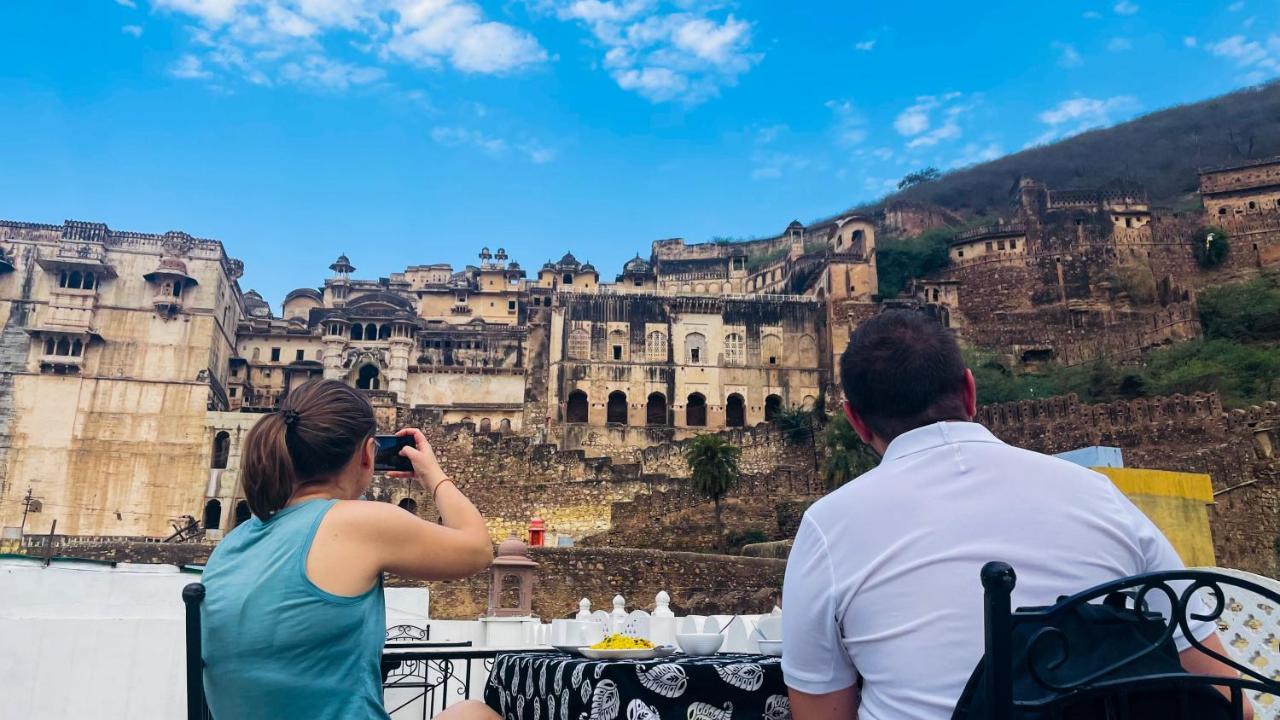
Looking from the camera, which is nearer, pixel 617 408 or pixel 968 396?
pixel 968 396

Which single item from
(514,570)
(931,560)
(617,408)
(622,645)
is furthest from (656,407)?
(931,560)

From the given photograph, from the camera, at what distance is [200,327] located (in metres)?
47.4

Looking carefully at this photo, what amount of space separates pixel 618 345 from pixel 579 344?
1956 millimetres

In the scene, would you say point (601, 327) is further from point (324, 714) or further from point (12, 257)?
point (324, 714)

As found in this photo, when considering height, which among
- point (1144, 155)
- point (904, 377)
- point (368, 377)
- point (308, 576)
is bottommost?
point (308, 576)

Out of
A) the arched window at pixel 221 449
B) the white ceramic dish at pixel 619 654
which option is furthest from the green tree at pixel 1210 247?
the white ceramic dish at pixel 619 654

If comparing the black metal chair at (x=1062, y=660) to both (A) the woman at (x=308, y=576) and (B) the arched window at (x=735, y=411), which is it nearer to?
(A) the woman at (x=308, y=576)

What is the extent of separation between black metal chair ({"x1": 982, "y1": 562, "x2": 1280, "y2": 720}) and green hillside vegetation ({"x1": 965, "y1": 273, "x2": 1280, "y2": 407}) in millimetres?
32513

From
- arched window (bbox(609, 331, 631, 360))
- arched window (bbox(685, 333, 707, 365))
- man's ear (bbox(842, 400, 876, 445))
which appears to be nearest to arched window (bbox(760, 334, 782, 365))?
arched window (bbox(685, 333, 707, 365))

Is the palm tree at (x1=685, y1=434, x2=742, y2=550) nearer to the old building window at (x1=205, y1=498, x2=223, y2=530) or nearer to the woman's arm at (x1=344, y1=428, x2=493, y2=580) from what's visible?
the old building window at (x1=205, y1=498, x2=223, y2=530)

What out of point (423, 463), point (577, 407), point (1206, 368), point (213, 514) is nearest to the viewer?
point (423, 463)

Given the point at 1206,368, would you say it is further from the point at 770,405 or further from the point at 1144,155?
the point at 1144,155

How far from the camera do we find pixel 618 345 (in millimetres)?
45188

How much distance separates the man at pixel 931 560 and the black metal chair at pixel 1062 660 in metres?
0.39
